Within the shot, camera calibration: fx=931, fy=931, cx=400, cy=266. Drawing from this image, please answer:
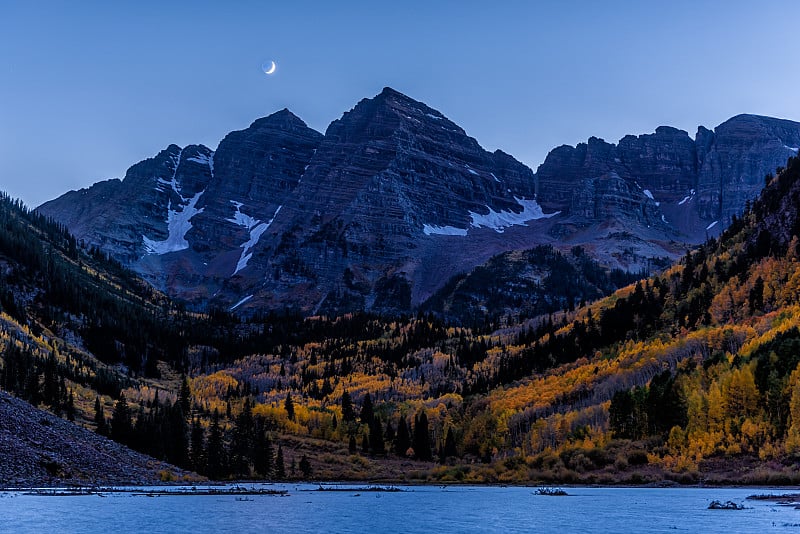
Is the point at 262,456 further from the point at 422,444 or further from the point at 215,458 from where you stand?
the point at 422,444

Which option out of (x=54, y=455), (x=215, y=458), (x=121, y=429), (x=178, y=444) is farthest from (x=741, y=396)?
(x=121, y=429)

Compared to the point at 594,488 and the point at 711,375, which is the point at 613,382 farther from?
the point at 594,488

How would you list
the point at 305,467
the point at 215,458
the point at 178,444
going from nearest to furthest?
the point at 215,458 < the point at 178,444 < the point at 305,467

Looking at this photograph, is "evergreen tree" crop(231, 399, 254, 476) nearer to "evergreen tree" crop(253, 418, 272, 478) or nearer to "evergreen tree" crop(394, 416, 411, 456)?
"evergreen tree" crop(253, 418, 272, 478)

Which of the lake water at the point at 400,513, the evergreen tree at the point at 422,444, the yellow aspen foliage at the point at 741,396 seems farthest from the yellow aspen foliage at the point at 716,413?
the evergreen tree at the point at 422,444

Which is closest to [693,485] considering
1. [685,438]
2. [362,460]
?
[685,438]

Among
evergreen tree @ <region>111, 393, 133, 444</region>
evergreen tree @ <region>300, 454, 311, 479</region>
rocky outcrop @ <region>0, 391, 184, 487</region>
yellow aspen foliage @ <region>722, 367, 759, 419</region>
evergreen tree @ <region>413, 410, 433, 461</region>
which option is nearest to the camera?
rocky outcrop @ <region>0, 391, 184, 487</region>

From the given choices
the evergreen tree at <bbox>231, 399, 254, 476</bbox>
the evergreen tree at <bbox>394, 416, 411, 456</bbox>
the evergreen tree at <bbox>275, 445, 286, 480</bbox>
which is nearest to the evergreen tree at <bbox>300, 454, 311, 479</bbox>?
the evergreen tree at <bbox>275, 445, 286, 480</bbox>

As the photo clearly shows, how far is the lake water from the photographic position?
74.6 m

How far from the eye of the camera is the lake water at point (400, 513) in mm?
74625

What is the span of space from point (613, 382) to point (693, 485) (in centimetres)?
6296

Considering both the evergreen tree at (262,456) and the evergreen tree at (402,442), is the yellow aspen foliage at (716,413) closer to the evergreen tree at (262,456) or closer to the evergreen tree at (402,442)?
the evergreen tree at (262,456)

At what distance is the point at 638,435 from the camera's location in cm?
15175

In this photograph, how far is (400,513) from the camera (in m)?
93.2
